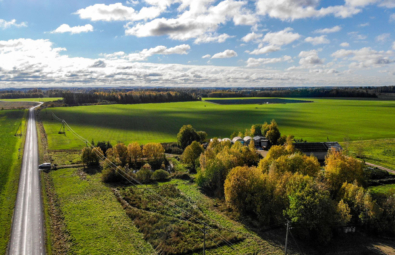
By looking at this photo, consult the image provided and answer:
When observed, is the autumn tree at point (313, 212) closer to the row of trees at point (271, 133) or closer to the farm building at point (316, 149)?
the farm building at point (316, 149)

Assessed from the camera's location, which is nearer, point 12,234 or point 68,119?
point 12,234

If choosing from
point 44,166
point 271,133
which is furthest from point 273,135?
point 44,166

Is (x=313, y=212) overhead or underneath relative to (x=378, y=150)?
overhead

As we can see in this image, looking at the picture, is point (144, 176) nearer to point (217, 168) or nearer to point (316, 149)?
point (217, 168)

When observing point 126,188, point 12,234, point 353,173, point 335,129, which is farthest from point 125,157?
point 335,129

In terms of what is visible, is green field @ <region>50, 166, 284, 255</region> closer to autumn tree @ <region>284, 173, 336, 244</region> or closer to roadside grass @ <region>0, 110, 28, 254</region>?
autumn tree @ <region>284, 173, 336, 244</region>

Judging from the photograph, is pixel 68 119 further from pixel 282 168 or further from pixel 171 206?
pixel 282 168

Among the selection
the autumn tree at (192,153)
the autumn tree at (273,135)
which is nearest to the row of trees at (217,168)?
the autumn tree at (192,153)
